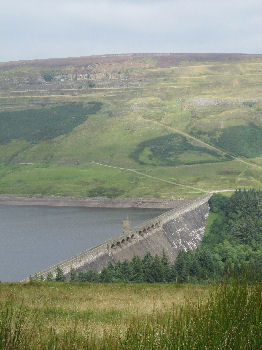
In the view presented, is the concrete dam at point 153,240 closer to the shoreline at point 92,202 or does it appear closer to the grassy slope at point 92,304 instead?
the shoreline at point 92,202

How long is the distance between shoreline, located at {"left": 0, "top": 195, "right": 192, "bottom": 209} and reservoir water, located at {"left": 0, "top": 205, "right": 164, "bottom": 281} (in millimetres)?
4711

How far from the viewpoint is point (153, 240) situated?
87.2m

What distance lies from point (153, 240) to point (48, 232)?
23.1m

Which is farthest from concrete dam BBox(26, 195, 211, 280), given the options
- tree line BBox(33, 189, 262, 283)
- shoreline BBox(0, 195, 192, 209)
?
shoreline BBox(0, 195, 192, 209)

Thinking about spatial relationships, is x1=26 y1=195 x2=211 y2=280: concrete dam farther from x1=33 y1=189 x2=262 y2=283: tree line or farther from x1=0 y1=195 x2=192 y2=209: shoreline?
x1=0 y1=195 x2=192 y2=209: shoreline

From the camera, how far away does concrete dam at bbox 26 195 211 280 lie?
64.8 m

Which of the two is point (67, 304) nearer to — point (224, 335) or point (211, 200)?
point (224, 335)

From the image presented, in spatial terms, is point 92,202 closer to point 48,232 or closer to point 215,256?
point 48,232

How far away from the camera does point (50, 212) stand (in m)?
133

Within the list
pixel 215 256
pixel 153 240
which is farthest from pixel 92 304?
pixel 153 240

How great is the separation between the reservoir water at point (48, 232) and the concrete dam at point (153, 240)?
8546 millimetres

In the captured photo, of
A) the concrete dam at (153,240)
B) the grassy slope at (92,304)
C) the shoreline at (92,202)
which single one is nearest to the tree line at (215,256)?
the concrete dam at (153,240)

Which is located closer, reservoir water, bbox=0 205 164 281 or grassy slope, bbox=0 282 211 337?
grassy slope, bbox=0 282 211 337

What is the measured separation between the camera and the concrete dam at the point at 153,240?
64.8m
